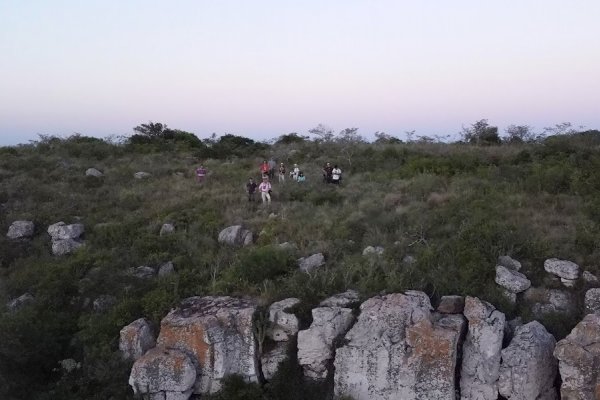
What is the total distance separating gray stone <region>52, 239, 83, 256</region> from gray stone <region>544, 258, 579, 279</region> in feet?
43.3

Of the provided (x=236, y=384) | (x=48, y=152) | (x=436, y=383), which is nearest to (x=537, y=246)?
(x=436, y=383)

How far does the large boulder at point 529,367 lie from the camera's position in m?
9.38

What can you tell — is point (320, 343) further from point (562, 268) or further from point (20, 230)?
point (20, 230)

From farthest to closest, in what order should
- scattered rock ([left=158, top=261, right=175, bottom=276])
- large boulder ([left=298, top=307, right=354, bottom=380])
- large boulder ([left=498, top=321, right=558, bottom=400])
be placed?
scattered rock ([left=158, top=261, right=175, bottom=276]) < large boulder ([left=298, top=307, right=354, bottom=380]) < large boulder ([left=498, top=321, right=558, bottom=400])

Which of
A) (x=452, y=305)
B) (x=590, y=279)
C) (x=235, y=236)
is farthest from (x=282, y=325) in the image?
(x=590, y=279)

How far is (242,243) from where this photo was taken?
1512cm

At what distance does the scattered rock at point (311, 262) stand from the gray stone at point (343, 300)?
1284mm

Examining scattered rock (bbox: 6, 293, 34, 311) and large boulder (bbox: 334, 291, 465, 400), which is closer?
large boulder (bbox: 334, 291, 465, 400)

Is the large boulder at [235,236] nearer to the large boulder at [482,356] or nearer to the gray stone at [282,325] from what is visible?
the gray stone at [282,325]

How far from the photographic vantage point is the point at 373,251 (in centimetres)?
1297

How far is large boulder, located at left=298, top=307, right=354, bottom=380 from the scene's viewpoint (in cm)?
1076

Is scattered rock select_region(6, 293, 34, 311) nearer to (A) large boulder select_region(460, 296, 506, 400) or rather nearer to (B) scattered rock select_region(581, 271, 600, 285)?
(A) large boulder select_region(460, 296, 506, 400)

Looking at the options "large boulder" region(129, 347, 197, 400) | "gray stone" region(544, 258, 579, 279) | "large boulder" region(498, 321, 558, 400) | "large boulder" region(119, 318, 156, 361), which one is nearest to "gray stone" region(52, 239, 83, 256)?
"large boulder" region(119, 318, 156, 361)

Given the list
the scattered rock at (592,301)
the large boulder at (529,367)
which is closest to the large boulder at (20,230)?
the large boulder at (529,367)
